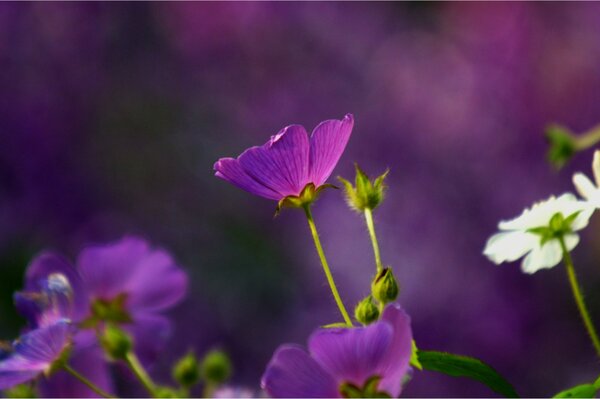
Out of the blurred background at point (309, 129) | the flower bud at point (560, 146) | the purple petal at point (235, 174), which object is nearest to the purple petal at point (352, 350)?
the purple petal at point (235, 174)

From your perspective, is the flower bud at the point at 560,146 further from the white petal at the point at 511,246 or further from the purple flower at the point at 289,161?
the purple flower at the point at 289,161

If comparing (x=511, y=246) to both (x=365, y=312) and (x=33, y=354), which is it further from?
(x=33, y=354)

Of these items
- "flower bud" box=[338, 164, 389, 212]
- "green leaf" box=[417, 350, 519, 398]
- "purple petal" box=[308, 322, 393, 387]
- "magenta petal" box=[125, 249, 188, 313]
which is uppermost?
"magenta petal" box=[125, 249, 188, 313]

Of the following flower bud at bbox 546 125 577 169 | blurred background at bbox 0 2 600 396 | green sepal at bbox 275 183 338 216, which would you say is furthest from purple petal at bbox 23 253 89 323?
blurred background at bbox 0 2 600 396

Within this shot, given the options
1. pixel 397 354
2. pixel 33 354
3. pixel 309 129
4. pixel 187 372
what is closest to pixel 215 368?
pixel 187 372

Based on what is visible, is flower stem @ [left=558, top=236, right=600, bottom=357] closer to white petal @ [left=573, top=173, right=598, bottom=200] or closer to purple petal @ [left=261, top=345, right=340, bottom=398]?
white petal @ [left=573, top=173, right=598, bottom=200]

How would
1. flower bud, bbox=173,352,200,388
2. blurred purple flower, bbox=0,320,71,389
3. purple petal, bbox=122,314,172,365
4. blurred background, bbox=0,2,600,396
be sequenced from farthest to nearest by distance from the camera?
blurred background, bbox=0,2,600,396 < purple petal, bbox=122,314,172,365 < flower bud, bbox=173,352,200,388 < blurred purple flower, bbox=0,320,71,389
